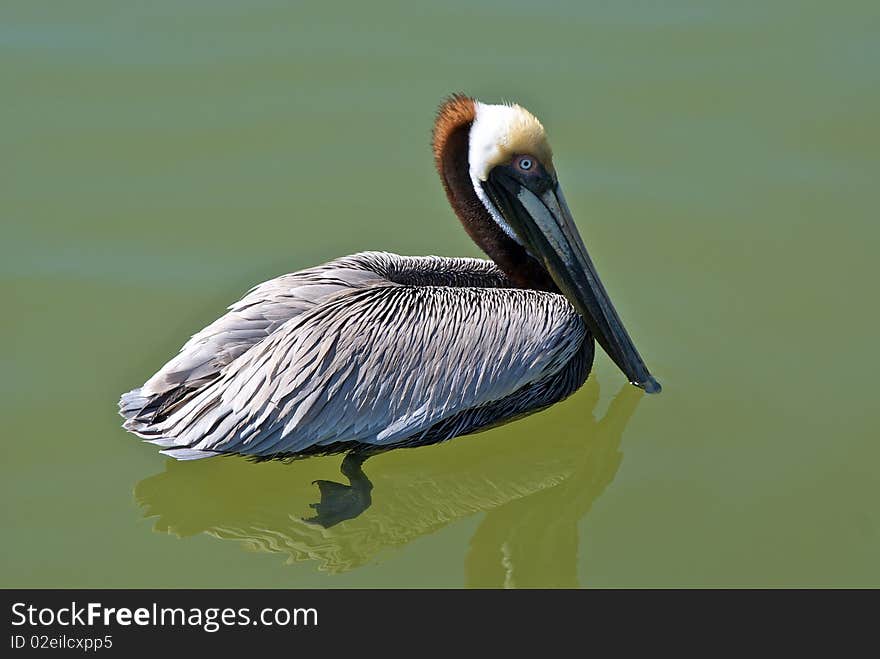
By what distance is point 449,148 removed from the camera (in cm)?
561

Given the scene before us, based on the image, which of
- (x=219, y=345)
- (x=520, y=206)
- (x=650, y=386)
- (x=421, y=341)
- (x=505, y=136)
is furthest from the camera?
(x=650, y=386)

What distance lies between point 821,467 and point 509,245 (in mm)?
1717

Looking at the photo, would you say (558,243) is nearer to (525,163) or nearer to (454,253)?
(525,163)

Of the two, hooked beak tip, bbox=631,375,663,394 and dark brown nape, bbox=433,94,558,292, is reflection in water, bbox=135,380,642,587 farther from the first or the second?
dark brown nape, bbox=433,94,558,292

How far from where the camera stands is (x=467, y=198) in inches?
226

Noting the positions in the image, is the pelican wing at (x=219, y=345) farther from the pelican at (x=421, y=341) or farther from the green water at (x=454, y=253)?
the green water at (x=454, y=253)

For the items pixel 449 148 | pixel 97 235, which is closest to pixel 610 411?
pixel 449 148

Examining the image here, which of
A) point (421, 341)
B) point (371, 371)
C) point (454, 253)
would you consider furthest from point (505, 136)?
point (454, 253)

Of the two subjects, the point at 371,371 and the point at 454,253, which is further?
the point at 454,253

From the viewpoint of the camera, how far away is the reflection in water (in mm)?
5133

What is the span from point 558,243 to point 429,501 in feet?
4.26

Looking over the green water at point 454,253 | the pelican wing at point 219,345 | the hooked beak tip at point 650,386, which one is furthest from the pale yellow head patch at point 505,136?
the green water at point 454,253

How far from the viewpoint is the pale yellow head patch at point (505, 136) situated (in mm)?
5453

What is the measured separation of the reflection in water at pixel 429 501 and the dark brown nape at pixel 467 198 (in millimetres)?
758
